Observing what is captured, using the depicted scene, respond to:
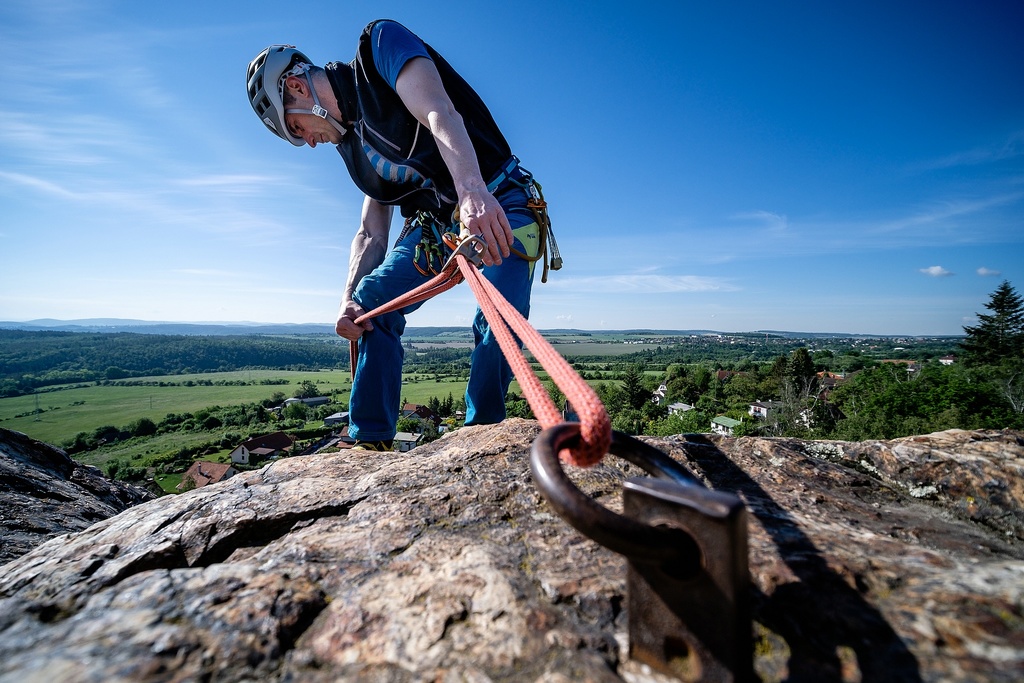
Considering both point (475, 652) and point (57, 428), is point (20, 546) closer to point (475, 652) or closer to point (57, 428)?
point (475, 652)

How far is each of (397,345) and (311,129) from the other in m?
1.97

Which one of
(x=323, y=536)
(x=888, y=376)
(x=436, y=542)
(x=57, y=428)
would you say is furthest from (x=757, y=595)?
(x=57, y=428)

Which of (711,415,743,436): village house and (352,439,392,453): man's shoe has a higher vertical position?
(352,439,392,453): man's shoe

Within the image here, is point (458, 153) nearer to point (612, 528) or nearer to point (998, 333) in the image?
point (612, 528)

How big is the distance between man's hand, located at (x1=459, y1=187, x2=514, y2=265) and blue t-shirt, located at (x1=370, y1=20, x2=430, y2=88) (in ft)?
3.55

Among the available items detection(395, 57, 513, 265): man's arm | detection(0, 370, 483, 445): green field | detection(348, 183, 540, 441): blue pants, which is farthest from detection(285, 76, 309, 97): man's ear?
detection(0, 370, 483, 445): green field

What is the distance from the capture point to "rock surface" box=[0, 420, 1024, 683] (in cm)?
84

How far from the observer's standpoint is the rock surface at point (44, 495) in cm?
209

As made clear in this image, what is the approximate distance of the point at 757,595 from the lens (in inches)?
38.2

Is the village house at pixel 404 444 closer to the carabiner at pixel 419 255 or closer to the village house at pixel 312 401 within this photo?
the carabiner at pixel 419 255

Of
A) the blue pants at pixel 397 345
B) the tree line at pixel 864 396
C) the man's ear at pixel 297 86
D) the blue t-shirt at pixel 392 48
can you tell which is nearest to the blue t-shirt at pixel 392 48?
the blue t-shirt at pixel 392 48

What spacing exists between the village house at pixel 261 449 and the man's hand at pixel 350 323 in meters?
41.3

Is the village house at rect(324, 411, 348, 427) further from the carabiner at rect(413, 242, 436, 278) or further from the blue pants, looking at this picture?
the carabiner at rect(413, 242, 436, 278)

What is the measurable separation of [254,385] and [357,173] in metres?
103
